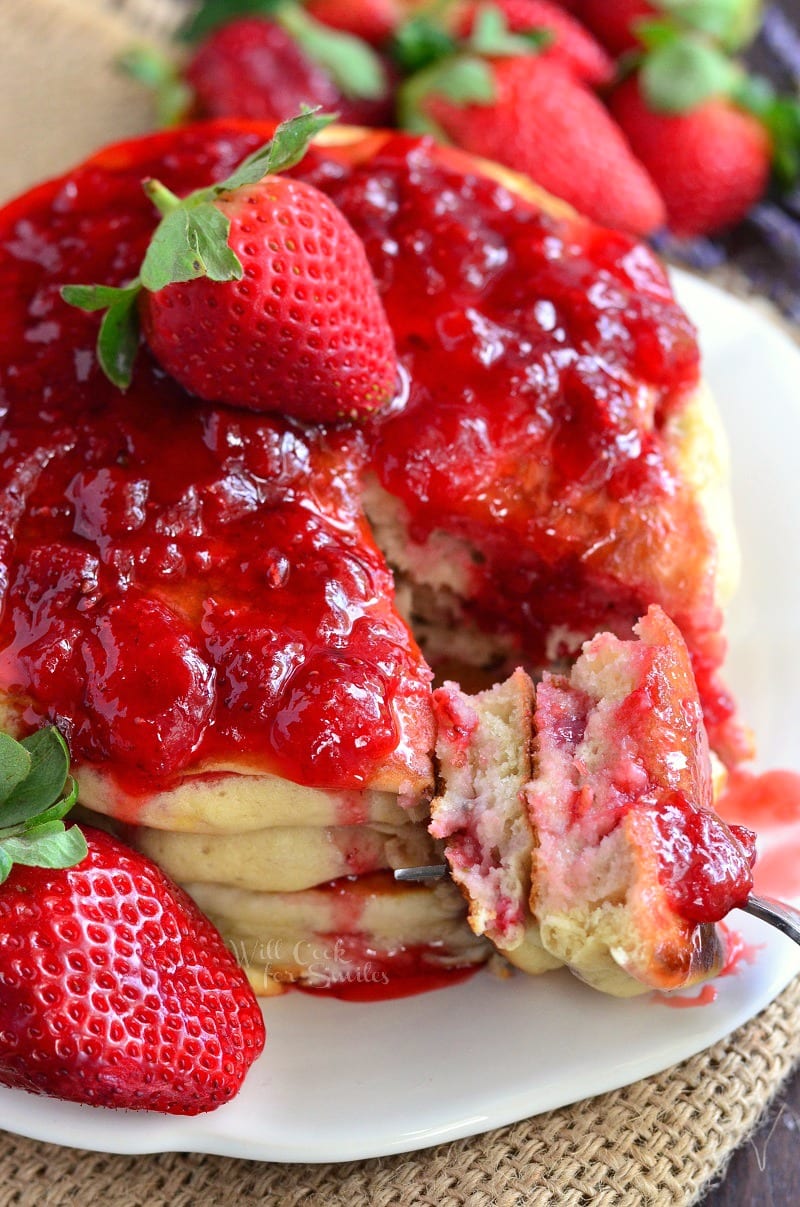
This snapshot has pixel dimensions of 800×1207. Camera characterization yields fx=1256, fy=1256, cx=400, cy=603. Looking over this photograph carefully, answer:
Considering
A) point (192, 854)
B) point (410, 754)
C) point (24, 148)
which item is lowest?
point (24, 148)

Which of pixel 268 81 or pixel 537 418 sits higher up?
pixel 537 418

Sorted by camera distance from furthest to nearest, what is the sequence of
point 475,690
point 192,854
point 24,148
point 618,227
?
point 24,148 → point 618,227 → point 475,690 → point 192,854

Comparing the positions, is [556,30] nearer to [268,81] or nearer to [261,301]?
[268,81]

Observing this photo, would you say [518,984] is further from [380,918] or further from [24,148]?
[24,148]

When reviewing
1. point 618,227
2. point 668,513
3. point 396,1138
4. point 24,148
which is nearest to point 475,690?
point 668,513

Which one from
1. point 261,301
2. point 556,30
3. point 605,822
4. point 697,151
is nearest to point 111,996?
point 605,822

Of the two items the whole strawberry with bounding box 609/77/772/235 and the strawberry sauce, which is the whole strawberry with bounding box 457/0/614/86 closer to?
the whole strawberry with bounding box 609/77/772/235

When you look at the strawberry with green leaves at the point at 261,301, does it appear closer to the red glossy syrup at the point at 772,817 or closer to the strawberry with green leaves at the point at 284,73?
the red glossy syrup at the point at 772,817
